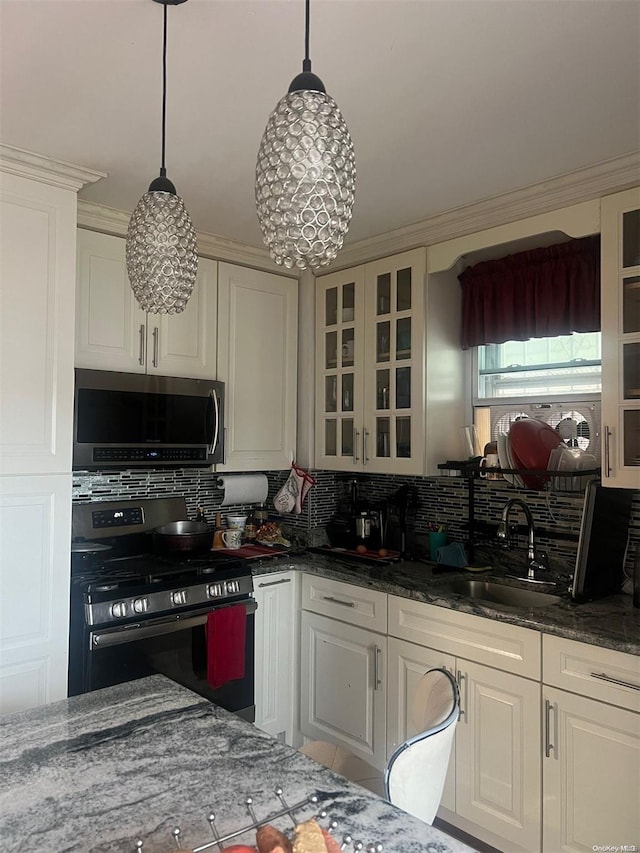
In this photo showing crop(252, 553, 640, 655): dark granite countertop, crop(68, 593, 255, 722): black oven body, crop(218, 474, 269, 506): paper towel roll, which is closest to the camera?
crop(252, 553, 640, 655): dark granite countertop

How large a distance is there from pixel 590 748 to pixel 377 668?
2.95 feet

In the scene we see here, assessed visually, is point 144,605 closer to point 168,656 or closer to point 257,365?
point 168,656

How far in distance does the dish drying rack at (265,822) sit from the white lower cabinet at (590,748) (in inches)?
46.4

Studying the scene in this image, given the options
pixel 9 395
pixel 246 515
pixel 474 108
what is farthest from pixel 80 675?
pixel 474 108

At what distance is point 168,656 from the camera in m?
2.54

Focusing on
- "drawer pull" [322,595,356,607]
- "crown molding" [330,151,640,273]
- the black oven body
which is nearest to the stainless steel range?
the black oven body

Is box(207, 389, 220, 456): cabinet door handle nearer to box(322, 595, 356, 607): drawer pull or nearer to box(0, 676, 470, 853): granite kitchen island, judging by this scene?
box(322, 595, 356, 607): drawer pull

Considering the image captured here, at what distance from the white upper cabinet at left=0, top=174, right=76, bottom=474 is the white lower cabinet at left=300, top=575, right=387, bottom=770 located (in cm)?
131

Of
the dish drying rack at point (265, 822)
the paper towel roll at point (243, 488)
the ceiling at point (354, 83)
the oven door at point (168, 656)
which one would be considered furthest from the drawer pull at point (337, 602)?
the ceiling at point (354, 83)

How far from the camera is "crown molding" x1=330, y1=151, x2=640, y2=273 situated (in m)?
2.21

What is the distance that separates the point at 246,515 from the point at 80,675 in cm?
135

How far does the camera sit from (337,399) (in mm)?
3254

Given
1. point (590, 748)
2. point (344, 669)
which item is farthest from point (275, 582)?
point (590, 748)

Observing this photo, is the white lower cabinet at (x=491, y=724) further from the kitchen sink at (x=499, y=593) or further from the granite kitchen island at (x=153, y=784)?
the granite kitchen island at (x=153, y=784)
